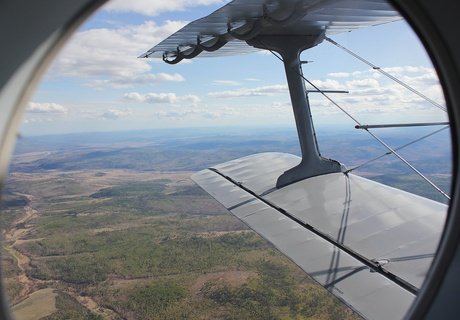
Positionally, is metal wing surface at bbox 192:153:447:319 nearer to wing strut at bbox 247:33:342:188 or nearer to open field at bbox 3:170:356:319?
wing strut at bbox 247:33:342:188

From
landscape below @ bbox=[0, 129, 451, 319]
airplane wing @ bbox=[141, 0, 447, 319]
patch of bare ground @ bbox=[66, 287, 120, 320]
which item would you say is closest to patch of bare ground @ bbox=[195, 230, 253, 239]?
landscape below @ bbox=[0, 129, 451, 319]

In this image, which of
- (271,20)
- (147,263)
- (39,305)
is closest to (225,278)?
(147,263)

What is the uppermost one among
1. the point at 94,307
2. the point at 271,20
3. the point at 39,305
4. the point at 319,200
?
the point at 271,20

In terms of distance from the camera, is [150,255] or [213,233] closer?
[150,255]

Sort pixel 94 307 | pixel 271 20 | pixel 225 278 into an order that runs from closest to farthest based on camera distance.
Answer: pixel 271 20 < pixel 94 307 < pixel 225 278

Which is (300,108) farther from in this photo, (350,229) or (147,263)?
(147,263)

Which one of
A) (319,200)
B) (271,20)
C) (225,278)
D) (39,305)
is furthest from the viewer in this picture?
(225,278)
